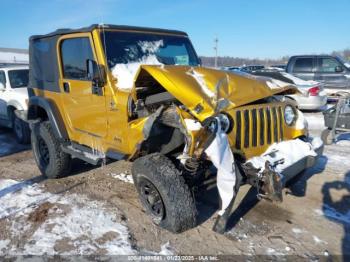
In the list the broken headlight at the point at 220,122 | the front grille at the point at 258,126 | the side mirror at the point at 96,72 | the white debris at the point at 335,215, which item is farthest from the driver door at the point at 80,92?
the white debris at the point at 335,215

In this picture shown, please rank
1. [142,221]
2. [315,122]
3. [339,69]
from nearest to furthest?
[142,221] → [315,122] → [339,69]

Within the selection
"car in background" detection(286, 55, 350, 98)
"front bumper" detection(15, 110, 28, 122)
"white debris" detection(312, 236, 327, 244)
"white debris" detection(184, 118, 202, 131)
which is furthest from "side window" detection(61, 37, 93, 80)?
"car in background" detection(286, 55, 350, 98)

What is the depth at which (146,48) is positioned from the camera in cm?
434

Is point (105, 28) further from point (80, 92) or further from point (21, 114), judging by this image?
point (21, 114)

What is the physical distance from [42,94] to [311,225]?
4336 mm

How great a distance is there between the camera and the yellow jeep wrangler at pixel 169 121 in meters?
3.02

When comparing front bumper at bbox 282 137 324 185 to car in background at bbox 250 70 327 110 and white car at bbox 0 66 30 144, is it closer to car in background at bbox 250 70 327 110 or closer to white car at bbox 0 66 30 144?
white car at bbox 0 66 30 144

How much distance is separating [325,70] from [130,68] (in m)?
10.2

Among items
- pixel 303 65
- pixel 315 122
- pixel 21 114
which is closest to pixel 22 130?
pixel 21 114

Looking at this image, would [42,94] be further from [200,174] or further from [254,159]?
[254,159]

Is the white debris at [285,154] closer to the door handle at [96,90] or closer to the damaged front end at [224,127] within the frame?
the damaged front end at [224,127]

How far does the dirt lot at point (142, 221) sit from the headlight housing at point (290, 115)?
107 cm

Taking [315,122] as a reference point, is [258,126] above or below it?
above

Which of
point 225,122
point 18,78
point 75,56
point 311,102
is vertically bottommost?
point 311,102
